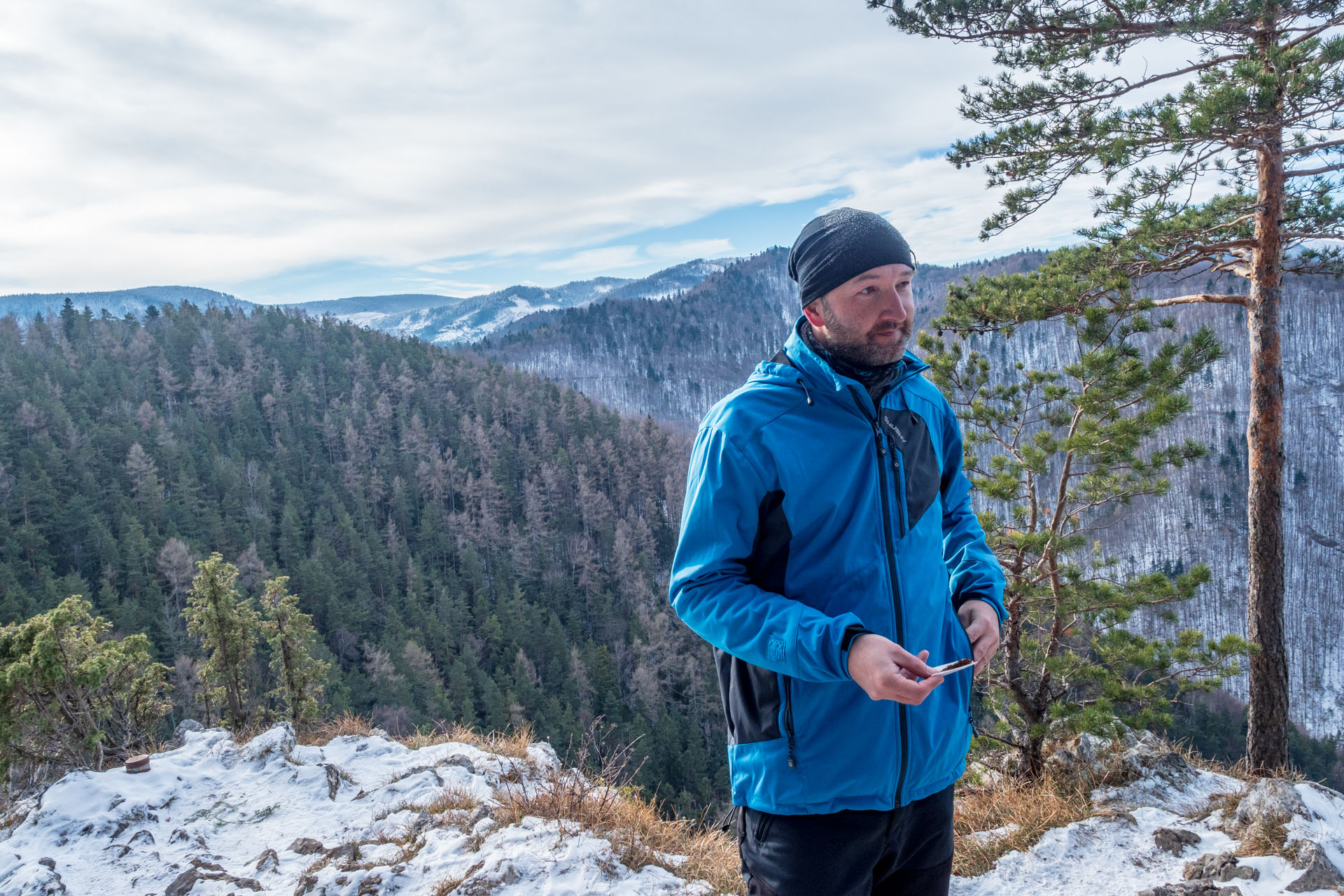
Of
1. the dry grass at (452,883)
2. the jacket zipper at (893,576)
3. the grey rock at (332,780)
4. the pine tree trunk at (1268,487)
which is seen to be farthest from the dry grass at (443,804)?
the pine tree trunk at (1268,487)

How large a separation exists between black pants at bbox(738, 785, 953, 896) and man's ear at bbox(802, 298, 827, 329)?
1237 mm

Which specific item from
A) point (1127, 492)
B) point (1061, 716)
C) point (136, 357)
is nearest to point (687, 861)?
point (1061, 716)

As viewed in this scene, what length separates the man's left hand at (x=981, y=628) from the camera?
175 centimetres

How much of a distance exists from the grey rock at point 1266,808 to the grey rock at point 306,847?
5695 millimetres

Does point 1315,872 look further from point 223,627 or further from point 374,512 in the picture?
point 374,512

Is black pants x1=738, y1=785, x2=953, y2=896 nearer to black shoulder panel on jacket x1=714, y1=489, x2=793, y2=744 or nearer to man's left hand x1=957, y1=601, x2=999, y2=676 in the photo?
black shoulder panel on jacket x1=714, y1=489, x2=793, y2=744

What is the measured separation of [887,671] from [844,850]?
588mm

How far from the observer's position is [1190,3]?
536 cm

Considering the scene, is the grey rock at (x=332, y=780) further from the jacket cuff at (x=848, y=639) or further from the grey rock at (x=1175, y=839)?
the grey rock at (x=1175, y=839)

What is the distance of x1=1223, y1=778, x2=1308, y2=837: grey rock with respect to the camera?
3592 mm

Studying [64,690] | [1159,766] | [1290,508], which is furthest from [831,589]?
[1290,508]

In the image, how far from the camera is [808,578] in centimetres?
163

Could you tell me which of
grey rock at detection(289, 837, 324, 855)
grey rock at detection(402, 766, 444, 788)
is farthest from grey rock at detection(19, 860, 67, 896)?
grey rock at detection(402, 766, 444, 788)

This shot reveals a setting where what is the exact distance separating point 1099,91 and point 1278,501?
409 cm
